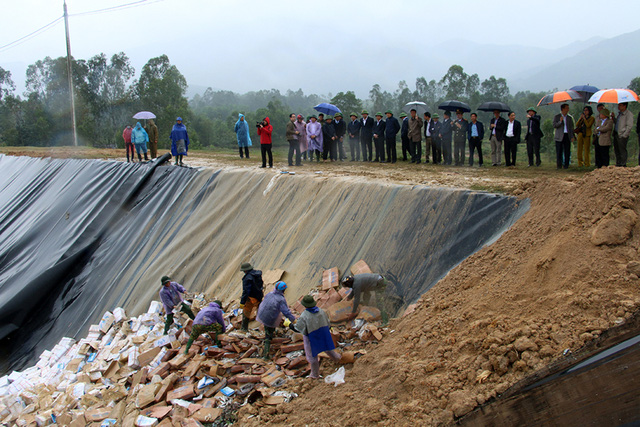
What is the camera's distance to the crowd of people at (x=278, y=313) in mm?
5113

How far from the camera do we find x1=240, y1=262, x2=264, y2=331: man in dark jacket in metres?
6.54

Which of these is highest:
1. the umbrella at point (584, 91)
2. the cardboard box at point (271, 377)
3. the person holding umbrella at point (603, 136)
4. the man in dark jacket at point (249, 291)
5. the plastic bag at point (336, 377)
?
the umbrella at point (584, 91)

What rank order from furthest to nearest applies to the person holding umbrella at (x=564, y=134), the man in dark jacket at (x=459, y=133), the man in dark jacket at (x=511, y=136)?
the man in dark jacket at (x=459, y=133) < the man in dark jacket at (x=511, y=136) < the person holding umbrella at (x=564, y=134)

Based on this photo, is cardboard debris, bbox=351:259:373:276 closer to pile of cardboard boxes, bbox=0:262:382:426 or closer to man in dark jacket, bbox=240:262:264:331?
pile of cardboard boxes, bbox=0:262:382:426

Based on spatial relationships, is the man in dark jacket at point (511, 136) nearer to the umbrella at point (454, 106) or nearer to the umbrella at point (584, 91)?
the umbrella at point (454, 106)

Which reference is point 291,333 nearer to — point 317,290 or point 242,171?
point 317,290

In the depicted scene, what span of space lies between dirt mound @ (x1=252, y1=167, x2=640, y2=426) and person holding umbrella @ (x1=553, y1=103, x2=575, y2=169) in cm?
434

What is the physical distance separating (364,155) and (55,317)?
9.06 m

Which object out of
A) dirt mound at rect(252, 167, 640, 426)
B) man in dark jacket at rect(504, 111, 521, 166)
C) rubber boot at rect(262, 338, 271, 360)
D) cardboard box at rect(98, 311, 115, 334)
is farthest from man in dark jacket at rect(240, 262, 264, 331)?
man in dark jacket at rect(504, 111, 521, 166)

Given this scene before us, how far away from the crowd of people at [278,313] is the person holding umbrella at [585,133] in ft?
19.6

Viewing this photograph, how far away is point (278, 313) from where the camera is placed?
19.2 ft

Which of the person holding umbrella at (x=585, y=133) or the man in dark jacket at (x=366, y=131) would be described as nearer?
the person holding umbrella at (x=585, y=133)

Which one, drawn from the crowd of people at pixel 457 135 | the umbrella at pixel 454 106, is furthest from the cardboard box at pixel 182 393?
the umbrella at pixel 454 106

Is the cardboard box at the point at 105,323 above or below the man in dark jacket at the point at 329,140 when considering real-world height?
below
